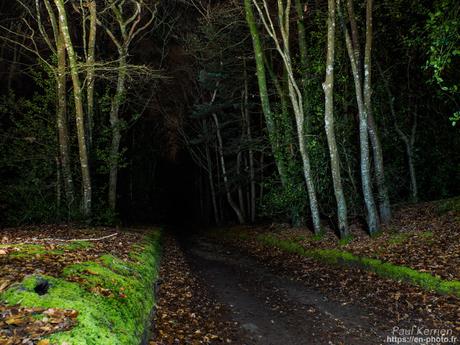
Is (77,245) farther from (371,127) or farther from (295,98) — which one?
(371,127)

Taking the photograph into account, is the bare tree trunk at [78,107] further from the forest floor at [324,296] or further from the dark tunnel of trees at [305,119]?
the forest floor at [324,296]

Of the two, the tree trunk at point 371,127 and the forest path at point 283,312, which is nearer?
the forest path at point 283,312

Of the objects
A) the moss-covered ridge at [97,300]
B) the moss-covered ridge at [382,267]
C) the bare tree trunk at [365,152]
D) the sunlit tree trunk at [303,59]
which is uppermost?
the sunlit tree trunk at [303,59]

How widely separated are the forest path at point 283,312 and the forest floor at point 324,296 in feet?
0.07

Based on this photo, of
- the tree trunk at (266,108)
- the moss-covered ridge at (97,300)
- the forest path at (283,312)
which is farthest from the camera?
the tree trunk at (266,108)

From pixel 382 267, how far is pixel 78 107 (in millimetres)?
12973

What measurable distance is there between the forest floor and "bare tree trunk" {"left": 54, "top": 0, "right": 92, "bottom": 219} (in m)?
4.88

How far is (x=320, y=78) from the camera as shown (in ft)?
55.5

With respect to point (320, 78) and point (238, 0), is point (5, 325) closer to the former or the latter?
point (320, 78)

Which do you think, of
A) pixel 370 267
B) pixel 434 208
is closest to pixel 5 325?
pixel 370 267

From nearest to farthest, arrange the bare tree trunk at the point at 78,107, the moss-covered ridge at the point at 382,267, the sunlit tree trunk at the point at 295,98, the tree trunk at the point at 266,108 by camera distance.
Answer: the moss-covered ridge at the point at 382,267, the bare tree trunk at the point at 78,107, the sunlit tree trunk at the point at 295,98, the tree trunk at the point at 266,108

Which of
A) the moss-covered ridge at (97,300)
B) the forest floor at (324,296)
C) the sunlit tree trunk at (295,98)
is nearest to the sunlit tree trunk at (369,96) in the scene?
the forest floor at (324,296)

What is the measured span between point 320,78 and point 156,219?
27525 millimetres

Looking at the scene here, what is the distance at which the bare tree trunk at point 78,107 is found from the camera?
47.8 feet
